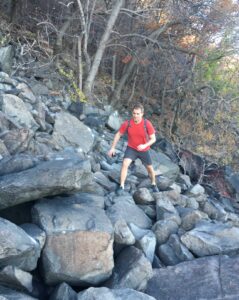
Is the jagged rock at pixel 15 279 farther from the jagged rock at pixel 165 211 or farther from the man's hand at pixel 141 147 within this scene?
the man's hand at pixel 141 147

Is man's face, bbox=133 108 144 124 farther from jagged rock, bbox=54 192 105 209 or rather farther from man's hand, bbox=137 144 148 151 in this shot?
jagged rock, bbox=54 192 105 209

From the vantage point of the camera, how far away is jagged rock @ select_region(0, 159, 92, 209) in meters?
4.30

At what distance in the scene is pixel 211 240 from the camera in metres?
5.12

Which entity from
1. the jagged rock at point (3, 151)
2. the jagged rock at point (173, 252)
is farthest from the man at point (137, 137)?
the jagged rock at point (3, 151)

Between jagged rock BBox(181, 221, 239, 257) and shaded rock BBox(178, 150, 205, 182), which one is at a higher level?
jagged rock BBox(181, 221, 239, 257)

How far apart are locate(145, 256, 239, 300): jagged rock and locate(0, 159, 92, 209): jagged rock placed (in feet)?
5.01

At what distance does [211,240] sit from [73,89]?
30.6 feet

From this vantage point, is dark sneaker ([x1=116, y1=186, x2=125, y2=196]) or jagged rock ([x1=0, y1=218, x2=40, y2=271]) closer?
jagged rock ([x1=0, y1=218, x2=40, y2=271])

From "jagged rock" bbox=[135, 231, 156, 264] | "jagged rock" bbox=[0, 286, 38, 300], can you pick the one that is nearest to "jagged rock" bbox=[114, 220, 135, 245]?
"jagged rock" bbox=[135, 231, 156, 264]

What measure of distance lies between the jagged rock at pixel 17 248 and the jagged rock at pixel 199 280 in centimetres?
145

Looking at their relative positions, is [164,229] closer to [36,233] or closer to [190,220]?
[190,220]

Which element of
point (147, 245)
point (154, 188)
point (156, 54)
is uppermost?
point (156, 54)

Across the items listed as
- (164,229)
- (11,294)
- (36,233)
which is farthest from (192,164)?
(11,294)

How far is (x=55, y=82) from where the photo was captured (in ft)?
42.5
